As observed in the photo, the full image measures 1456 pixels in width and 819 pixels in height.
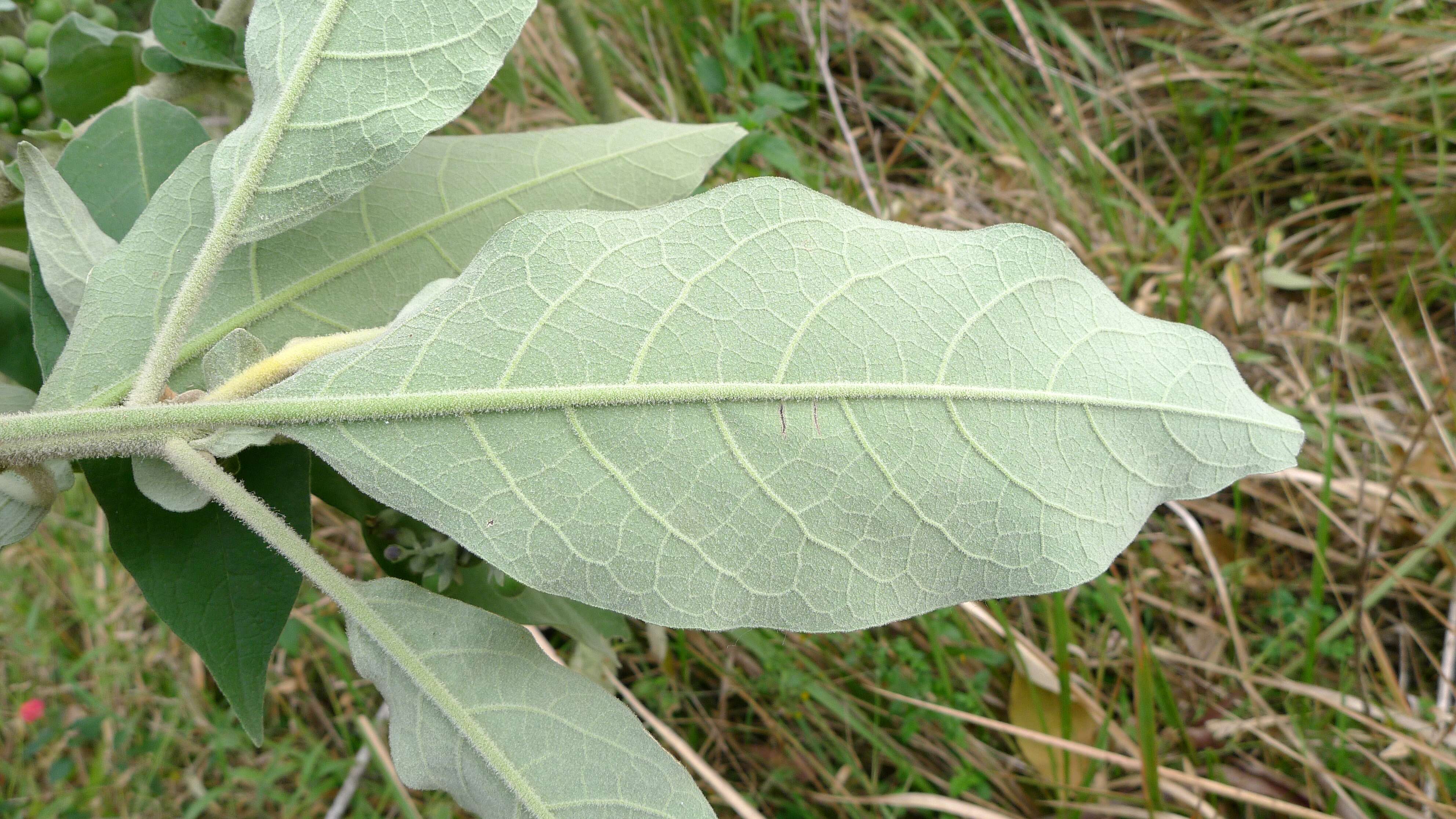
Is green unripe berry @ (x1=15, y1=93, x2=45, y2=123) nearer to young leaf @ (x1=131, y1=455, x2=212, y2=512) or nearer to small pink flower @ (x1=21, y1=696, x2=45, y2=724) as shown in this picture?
young leaf @ (x1=131, y1=455, x2=212, y2=512)

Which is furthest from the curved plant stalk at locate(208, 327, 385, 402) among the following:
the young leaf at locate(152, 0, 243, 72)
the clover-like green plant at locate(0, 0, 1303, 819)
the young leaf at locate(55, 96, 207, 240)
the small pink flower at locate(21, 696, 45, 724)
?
the small pink flower at locate(21, 696, 45, 724)

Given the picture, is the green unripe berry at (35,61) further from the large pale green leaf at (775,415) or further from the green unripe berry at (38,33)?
the large pale green leaf at (775,415)

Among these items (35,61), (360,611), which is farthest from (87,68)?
(360,611)

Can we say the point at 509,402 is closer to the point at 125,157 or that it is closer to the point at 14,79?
the point at 125,157

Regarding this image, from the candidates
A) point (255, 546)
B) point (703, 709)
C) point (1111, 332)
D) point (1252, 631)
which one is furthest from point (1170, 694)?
point (255, 546)

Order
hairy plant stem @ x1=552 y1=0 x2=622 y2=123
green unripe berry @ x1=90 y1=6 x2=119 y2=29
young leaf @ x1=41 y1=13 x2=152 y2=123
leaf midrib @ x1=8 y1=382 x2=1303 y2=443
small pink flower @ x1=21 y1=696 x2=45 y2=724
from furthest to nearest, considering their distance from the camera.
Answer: small pink flower @ x1=21 y1=696 x2=45 y2=724
hairy plant stem @ x1=552 y1=0 x2=622 y2=123
green unripe berry @ x1=90 y1=6 x2=119 y2=29
young leaf @ x1=41 y1=13 x2=152 y2=123
leaf midrib @ x1=8 y1=382 x2=1303 y2=443

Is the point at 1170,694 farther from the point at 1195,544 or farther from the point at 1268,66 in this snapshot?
the point at 1268,66

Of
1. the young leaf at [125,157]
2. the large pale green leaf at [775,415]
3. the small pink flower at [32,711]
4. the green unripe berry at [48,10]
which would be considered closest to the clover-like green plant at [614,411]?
the large pale green leaf at [775,415]
